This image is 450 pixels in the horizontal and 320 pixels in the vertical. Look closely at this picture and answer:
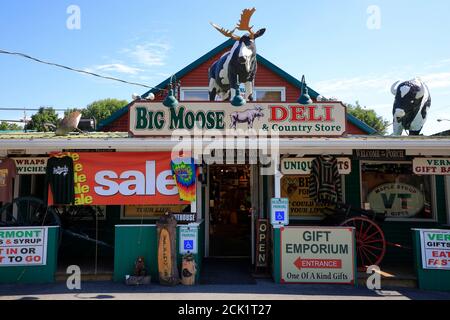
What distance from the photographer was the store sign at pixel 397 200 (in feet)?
31.0

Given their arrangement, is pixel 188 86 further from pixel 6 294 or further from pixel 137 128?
pixel 6 294

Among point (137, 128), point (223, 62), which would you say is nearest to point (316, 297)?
point (137, 128)

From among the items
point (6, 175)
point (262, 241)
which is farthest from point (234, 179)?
point (6, 175)

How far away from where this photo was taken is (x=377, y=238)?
821 centimetres

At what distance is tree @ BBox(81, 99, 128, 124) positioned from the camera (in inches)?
1913

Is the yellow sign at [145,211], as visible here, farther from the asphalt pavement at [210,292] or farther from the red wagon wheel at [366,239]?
the red wagon wheel at [366,239]

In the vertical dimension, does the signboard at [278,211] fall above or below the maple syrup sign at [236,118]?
below

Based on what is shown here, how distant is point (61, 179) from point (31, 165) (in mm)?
926

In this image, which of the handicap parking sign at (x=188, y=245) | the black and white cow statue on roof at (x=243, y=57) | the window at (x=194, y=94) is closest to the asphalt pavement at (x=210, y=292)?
the handicap parking sign at (x=188, y=245)

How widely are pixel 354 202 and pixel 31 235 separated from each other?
7635mm

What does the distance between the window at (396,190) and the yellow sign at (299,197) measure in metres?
1.36

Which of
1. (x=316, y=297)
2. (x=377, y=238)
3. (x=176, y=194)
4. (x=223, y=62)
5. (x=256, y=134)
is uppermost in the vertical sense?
(x=223, y=62)

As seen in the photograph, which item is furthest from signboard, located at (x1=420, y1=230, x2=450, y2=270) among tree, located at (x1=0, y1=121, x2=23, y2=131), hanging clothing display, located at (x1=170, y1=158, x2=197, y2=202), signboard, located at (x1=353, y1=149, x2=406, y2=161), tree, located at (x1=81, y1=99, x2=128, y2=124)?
tree, located at (x1=81, y1=99, x2=128, y2=124)

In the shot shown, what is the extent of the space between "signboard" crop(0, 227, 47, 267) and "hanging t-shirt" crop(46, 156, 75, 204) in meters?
0.79
